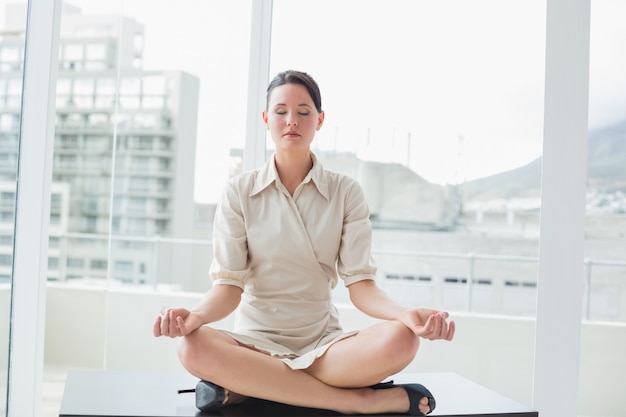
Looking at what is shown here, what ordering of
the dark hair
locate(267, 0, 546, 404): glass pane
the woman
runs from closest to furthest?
the woman < the dark hair < locate(267, 0, 546, 404): glass pane

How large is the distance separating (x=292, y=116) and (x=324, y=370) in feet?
2.56

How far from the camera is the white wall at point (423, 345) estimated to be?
2.74 meters

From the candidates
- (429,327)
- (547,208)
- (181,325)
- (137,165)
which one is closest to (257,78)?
(137,165)

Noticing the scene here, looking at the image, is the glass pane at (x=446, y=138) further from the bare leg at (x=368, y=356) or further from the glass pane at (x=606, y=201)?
the bare leg at (x=368, y=356)

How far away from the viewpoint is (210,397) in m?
A: 1.90

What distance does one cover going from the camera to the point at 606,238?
274 centimetres

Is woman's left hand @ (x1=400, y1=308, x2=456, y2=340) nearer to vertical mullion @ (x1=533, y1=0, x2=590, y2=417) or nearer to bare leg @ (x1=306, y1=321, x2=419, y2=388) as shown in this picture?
bare leg @ (x1=306, y1=321, x2=419, y2=388)

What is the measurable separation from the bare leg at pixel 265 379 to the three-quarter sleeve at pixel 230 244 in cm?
27

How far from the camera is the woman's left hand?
1.84 meters

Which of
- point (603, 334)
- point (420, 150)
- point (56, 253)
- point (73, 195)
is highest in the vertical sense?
point (420, 150)

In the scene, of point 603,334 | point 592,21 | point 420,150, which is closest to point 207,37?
point 420,150

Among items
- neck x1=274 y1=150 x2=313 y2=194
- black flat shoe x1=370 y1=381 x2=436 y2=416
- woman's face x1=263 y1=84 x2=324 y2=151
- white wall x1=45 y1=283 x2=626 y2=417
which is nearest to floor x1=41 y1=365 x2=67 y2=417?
white wall x1=45 y1=283 x2=626 y2=417

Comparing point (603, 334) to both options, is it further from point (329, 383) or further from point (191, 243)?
point (191, 243)

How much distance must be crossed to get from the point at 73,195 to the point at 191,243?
0.52m
